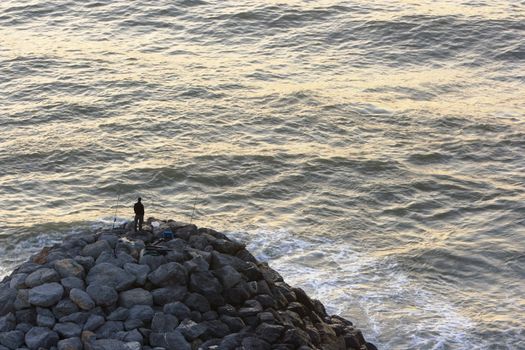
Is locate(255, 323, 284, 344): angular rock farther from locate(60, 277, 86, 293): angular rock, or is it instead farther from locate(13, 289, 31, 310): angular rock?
locate(13, 289, 31, 310): angular rock

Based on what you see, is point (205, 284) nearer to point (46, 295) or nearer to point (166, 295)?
point (166, 295)

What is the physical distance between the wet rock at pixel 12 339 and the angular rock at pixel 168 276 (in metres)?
2.82

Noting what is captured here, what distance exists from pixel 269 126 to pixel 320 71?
208 inches

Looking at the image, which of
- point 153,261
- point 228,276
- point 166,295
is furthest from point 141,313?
point 228,276

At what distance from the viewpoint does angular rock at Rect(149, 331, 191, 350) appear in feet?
61.4

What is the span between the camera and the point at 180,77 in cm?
3956

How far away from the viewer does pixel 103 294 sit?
19.4m

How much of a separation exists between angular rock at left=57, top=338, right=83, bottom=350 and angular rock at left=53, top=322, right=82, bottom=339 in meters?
0.19

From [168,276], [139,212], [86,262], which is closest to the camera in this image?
[168,276]

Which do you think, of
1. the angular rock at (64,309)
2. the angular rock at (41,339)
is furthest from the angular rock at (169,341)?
the angular rock at (41,339)

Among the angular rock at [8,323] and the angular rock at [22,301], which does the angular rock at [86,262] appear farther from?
the angular rock at [8,323]

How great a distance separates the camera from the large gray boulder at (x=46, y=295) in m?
19.3

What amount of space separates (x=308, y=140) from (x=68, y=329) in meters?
17.3

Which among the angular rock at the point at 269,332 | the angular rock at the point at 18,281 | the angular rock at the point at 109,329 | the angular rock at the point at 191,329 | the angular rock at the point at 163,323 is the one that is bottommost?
the angular rock at the point at 269,332
